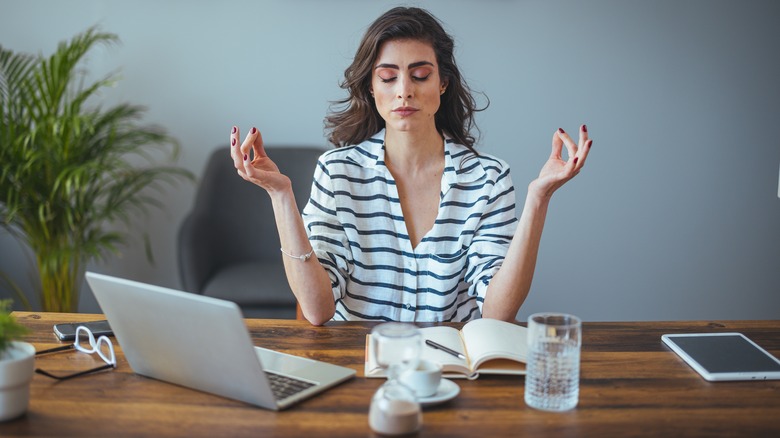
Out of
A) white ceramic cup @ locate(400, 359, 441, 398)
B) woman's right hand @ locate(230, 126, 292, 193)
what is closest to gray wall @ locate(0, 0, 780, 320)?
woman's right hand @ locate(230, 126, 292, 193)

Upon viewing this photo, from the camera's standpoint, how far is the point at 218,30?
3.68 metres

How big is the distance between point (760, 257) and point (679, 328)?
7.66 feet

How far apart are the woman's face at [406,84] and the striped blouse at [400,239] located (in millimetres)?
153

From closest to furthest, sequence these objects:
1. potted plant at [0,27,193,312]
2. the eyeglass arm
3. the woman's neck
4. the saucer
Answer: the saucer, the eyeglass arm, the woman's neck, potted plant at [0,27,193,312]

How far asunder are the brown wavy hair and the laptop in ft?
2.94

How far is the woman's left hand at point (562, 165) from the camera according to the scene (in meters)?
1.69

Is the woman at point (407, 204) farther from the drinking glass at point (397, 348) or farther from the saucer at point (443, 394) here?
the drinking glass at point (397, 348)

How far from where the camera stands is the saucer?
1290 millimetres

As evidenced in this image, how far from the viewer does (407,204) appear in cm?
214

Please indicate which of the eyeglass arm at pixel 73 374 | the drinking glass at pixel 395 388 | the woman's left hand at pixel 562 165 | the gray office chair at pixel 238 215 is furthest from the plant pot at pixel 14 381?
the gray office chair at pixel 238 215

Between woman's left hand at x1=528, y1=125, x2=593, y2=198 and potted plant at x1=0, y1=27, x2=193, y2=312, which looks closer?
woman's left hand at x1=528, y1=125, x2=593, y2=198

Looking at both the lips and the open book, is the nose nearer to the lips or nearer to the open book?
the lips

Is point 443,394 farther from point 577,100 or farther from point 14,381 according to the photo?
point 577,100

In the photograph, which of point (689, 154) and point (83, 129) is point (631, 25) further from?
point (83, 129)
